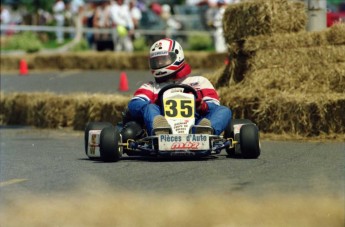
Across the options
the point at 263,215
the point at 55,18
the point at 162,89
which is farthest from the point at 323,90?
the point at 55,18

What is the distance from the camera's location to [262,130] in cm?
1315

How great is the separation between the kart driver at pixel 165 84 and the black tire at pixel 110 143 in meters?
0.34

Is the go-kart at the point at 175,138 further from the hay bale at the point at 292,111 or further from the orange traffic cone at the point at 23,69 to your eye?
the orange traffic cone at the point at 23,69

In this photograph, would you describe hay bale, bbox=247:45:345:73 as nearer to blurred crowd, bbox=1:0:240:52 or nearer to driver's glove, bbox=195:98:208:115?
driver's glove, bbox=195:98:208:115

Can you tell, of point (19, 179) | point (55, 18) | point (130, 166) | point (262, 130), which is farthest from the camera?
point (55, 18)

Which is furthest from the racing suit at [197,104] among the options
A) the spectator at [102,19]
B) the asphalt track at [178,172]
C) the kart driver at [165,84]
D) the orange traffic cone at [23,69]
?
the spectator at [102,19]

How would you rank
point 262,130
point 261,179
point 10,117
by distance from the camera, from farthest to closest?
point 10,117 → point 262,130 → point 261,179

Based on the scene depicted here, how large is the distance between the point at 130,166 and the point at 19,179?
1.17 m

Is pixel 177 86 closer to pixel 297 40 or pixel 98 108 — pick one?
pixel 297 40

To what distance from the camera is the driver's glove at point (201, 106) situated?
36.1 ft

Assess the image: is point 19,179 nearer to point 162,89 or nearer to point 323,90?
point 162,89

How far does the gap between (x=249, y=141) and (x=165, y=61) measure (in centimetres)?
139

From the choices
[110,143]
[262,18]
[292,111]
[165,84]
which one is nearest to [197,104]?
[165,84]

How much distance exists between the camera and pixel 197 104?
1099 cm
